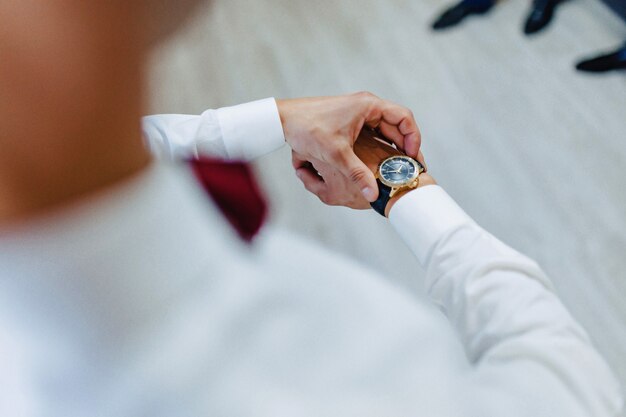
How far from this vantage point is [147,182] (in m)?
0.56

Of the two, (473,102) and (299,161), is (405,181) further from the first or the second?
(473,102)

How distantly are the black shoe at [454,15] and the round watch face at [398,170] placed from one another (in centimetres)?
168

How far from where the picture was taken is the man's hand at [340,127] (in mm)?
954

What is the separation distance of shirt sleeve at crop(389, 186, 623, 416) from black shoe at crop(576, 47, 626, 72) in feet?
5.39

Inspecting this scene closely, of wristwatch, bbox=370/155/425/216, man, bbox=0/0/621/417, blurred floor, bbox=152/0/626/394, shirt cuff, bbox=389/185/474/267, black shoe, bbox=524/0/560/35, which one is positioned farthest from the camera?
black shoe, bbox=524/0/560/35

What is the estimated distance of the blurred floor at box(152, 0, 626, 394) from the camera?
162 cm

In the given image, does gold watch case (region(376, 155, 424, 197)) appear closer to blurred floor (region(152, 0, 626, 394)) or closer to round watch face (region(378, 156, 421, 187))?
round watch face (region(378, 156, 421, 187))

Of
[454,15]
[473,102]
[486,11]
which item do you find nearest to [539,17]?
[486,11]

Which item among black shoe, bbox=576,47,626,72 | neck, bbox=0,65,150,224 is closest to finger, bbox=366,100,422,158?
neck, bbox=0,65,150,224

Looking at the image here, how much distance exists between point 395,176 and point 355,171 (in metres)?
0.07

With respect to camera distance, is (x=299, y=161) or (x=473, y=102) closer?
(x=299, y=161)

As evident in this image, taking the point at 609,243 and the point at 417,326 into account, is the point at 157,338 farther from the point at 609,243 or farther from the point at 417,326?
the point at 609,243

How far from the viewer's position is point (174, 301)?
583mm

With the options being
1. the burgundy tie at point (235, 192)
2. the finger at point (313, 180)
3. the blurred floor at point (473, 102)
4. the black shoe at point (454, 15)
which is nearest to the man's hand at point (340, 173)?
the finger at point (313, 180)
